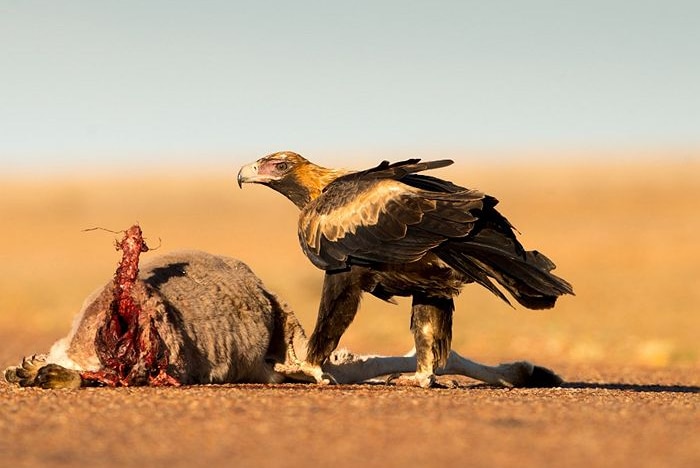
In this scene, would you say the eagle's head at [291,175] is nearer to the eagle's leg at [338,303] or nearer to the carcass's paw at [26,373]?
the eagle's leg at [338,303]

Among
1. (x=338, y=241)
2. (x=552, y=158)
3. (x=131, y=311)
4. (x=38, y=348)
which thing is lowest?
(x=38, y=348)

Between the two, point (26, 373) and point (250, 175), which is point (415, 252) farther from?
point (26, 373)

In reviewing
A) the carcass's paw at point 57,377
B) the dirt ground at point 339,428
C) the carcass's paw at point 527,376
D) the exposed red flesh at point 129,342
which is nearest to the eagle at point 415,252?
the dirt ground at point 339,428

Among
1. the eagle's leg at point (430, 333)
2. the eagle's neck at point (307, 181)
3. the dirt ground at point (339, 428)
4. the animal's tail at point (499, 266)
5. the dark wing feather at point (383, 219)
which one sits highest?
the eagle's neck at point (307, 181)

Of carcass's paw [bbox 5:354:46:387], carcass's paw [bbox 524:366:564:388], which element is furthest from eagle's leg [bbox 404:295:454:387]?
carcass's paw [bbox 5:354:46:387]

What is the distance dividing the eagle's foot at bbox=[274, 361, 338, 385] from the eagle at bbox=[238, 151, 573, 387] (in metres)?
0.09

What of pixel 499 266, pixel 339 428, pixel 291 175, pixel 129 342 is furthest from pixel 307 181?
pixel 339 428

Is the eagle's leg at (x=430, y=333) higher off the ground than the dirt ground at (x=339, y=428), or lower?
higher

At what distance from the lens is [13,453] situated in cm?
562

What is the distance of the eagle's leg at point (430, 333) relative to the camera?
354 inches

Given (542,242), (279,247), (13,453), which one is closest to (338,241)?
(13,453)

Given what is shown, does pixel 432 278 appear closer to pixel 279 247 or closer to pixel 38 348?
pixel 38 348

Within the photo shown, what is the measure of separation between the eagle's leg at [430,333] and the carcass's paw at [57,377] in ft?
8.65

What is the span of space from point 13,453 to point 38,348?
34.1ft
